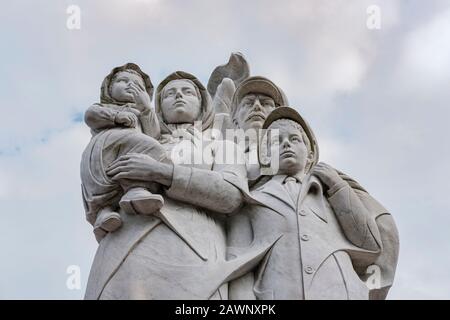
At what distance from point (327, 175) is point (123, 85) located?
2486 mm

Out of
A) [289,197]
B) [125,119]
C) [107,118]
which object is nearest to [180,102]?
[125,119]

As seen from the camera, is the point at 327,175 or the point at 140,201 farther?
the point at 327,175

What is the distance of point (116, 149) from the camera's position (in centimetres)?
834

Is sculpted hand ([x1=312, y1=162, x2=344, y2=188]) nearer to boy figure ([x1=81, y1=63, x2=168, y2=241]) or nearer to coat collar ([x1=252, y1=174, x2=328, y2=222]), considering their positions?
coat collar ([x1=252, y1=174, x2=328, y2=222])

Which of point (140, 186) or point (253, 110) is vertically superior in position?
point (253, 110)

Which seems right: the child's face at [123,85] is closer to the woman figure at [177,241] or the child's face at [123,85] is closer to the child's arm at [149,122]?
the child's arm at [149,122]

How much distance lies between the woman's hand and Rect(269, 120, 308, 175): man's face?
4.32ft

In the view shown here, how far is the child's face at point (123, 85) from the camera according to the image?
909 cm

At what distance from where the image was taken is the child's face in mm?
9086

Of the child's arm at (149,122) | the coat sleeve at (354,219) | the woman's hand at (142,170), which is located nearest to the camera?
the woman's hand at (142,170)

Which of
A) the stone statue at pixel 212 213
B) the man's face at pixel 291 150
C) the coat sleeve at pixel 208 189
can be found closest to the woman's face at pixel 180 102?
the stone statue at pixel 212 213

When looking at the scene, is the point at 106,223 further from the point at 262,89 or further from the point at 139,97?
the point at 262,89

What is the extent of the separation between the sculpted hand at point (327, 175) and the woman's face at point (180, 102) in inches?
67.1
